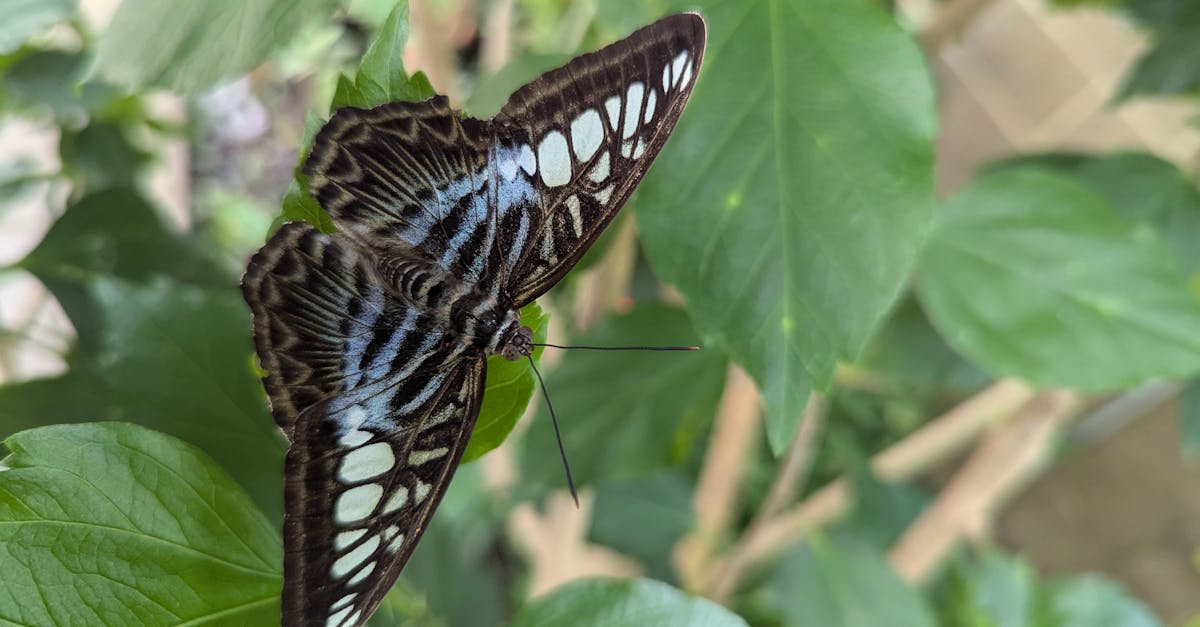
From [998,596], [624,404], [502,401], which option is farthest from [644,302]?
[998,596]

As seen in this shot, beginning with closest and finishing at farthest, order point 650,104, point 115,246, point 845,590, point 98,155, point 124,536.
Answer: point 124,536
point 650,104
point 115,246
point 98,155
point 845,590

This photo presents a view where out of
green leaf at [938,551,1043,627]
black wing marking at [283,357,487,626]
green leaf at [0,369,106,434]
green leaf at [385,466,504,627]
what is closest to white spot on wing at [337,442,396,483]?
black wing marking at [283,357,487,626]

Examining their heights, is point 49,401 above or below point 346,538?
above

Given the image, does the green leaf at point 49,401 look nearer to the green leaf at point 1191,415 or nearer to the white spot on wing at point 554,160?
the white spot on wing at point 554,160

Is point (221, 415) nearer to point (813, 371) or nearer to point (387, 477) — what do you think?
point (387, 477)

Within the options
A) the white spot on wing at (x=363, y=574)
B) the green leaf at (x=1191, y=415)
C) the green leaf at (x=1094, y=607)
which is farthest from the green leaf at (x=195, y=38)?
the green leaf at (x=1094, y=607)

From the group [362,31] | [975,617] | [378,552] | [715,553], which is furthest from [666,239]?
[362,31]

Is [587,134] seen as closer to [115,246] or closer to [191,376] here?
[191,376]
